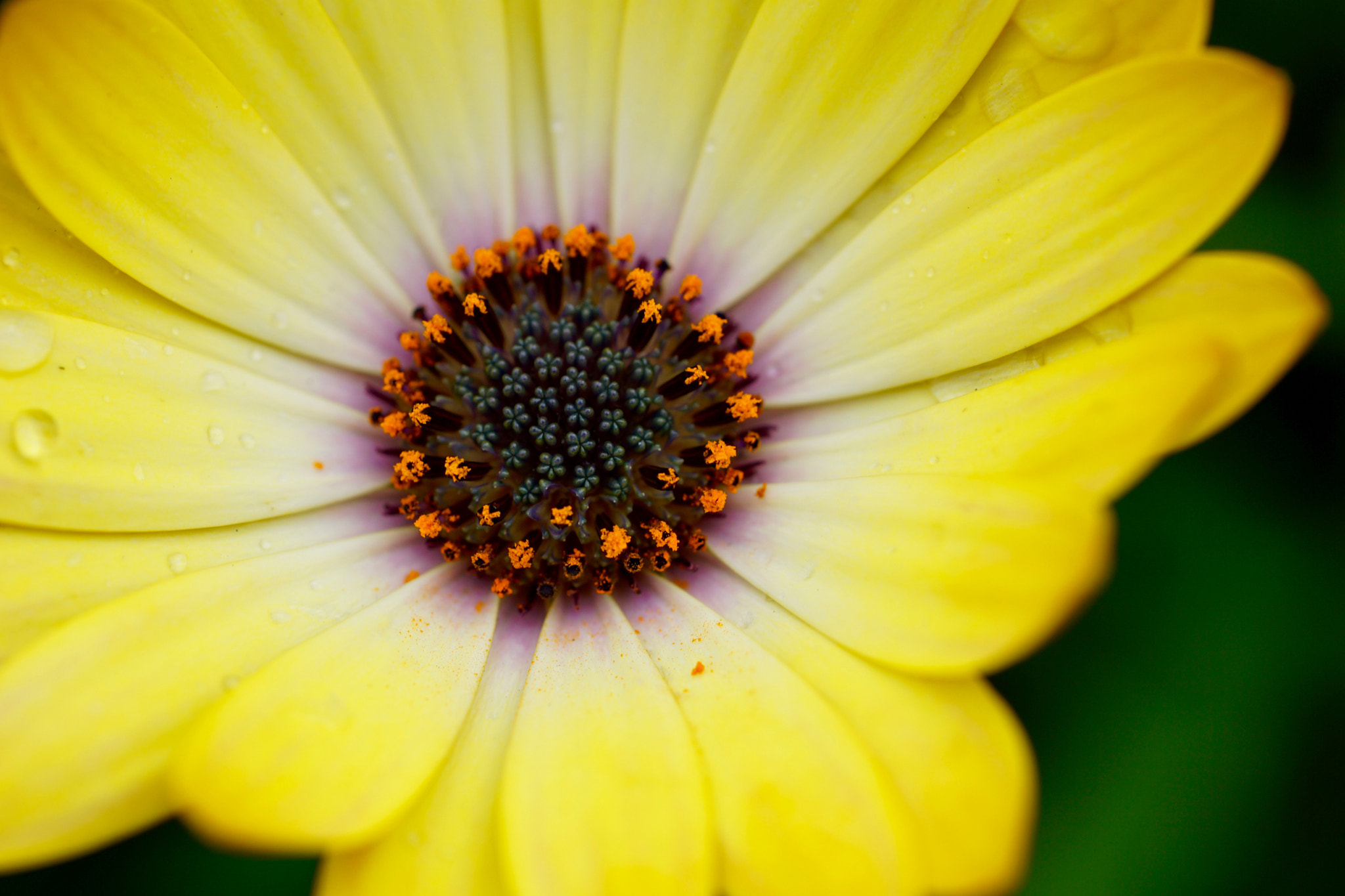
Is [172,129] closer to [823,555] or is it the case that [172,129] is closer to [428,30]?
[428,30]

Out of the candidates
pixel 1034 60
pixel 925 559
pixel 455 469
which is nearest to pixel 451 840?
pixel 455 469

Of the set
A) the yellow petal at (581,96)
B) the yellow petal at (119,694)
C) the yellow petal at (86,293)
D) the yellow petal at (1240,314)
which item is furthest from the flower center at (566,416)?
the yellow petal at (1240,314)

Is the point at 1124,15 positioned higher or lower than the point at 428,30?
lower

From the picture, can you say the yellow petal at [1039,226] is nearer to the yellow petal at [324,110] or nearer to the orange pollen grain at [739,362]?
the orange pollen grain at [739,362]

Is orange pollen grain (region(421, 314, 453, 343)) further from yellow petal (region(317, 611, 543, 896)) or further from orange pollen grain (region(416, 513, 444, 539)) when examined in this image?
yellow petal (region(317, 611, 543, 896))

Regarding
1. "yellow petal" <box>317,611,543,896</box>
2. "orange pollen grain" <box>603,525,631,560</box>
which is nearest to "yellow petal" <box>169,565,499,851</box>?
"yellow petal" <box>317,611,543,896</box>

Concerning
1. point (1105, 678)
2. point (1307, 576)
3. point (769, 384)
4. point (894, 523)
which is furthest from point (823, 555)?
point (1307, 576)

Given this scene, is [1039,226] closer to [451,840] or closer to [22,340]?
[451,840]
